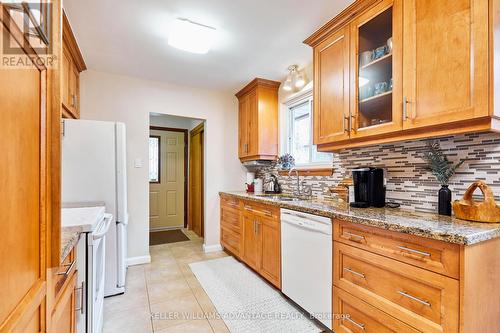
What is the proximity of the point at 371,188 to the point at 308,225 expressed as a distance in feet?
1.81

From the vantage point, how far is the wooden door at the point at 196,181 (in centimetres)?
426

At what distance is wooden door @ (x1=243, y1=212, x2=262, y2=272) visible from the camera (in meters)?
2.58

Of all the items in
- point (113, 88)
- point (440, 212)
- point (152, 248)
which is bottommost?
point (152, 248)

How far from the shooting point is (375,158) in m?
2.05

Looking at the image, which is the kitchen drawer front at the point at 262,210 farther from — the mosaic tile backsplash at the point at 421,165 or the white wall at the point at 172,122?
the white wall at the point at 172,122

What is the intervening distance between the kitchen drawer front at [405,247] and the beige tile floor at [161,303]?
1.14 meters

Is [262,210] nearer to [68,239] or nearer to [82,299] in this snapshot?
[82,299]

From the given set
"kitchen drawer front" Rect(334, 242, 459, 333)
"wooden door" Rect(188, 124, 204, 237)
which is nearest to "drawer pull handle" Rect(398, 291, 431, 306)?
"kitchen drawer front" Rect(334, 242, 459, 333)

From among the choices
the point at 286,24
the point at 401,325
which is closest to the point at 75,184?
the point at 286,24

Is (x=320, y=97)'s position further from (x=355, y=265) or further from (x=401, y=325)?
(x=401, y=325)

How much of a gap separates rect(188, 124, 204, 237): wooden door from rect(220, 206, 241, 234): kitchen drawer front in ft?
2.48

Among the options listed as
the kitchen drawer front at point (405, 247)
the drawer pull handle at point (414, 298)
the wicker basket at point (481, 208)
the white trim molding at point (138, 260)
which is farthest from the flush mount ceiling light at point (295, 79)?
the white trim molding at point (138, 260)

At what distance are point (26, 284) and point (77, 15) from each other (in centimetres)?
211

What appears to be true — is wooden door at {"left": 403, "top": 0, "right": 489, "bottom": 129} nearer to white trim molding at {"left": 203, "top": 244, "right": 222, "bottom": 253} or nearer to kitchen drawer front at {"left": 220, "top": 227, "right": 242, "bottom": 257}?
kitchen drawer front at {"left": 220, "top": 227, "right": 242, "bottom": 257}
